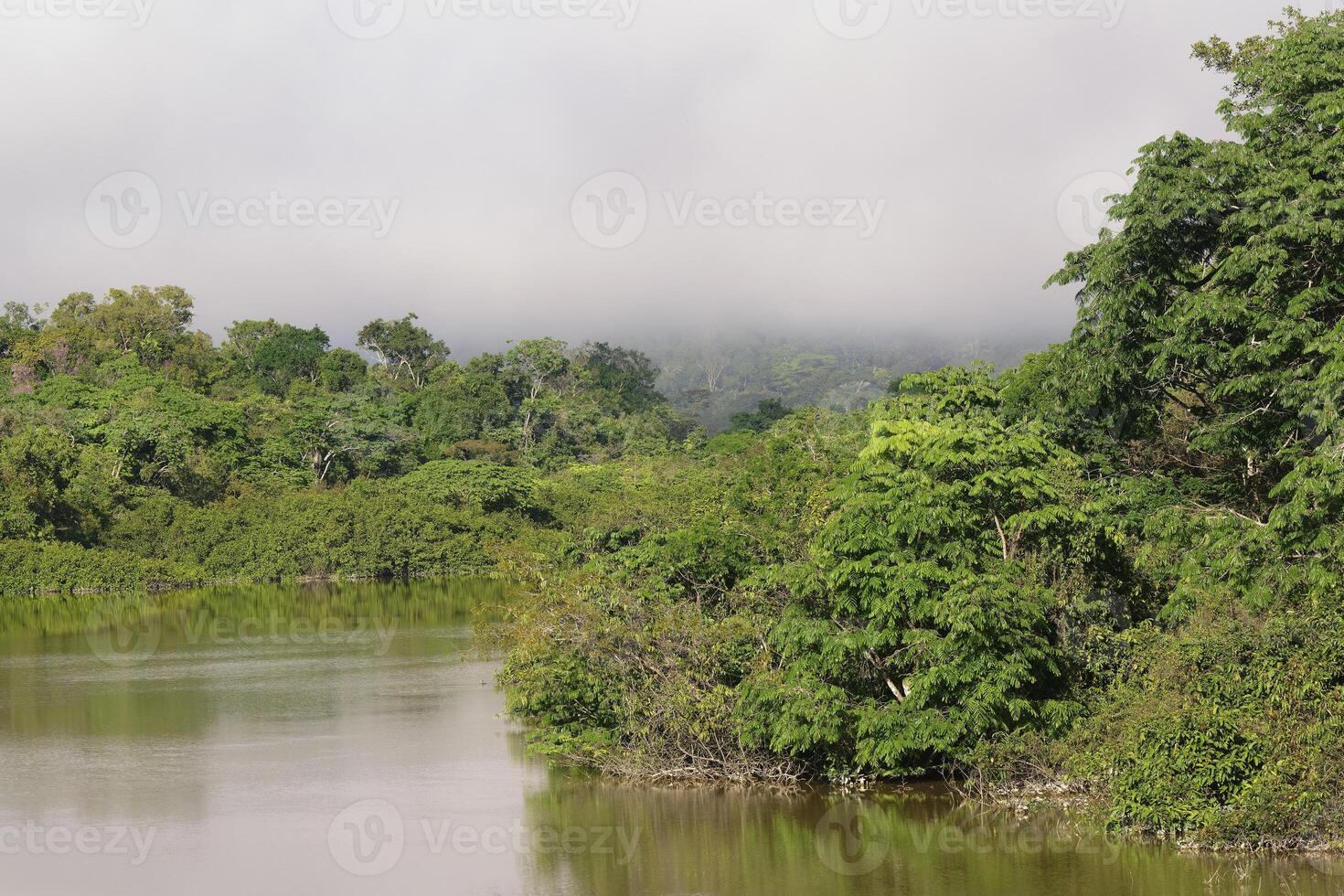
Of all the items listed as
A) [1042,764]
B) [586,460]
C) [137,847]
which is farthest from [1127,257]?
[586,460]

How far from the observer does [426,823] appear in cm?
1314

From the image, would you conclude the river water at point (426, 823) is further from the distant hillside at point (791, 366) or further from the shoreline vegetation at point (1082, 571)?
the distant hillside at point (791, 366)

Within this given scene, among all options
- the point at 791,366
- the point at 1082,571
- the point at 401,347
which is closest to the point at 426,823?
the point at 1082,571

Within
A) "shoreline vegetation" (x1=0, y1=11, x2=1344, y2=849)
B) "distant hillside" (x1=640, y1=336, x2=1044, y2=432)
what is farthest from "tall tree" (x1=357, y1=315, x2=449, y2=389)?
"shoreline vegetation" (x1=0, y1=11, x2=1344, y2=849)

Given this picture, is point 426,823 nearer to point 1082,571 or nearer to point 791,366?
point 1082,571

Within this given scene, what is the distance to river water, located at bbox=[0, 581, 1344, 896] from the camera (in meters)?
11.2

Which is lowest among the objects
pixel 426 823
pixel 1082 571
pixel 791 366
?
pixel 426 823

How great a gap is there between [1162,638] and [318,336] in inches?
2446

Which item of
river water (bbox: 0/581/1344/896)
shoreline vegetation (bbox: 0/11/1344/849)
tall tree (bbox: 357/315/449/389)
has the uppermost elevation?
tall tree (bbox: 357/315/449/389)

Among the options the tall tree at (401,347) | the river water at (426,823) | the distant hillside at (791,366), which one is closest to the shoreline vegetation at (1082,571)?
the river water at (426,823)

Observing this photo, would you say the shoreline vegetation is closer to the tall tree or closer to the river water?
the river water

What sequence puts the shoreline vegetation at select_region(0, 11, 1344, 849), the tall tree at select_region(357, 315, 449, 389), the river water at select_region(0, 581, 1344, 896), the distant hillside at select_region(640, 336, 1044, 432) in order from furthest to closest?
the distant hillside at select_region(640, 336, 1044, 432) → the tall tree at select_region(357, 315, 449, 389) → the shoreline vegetation at select_region(0, 11, 1344, 849) → the river water at select_region(0, 581, 1344, 896)

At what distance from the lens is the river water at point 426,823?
11195mm

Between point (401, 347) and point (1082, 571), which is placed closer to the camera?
point (1082, 571)
